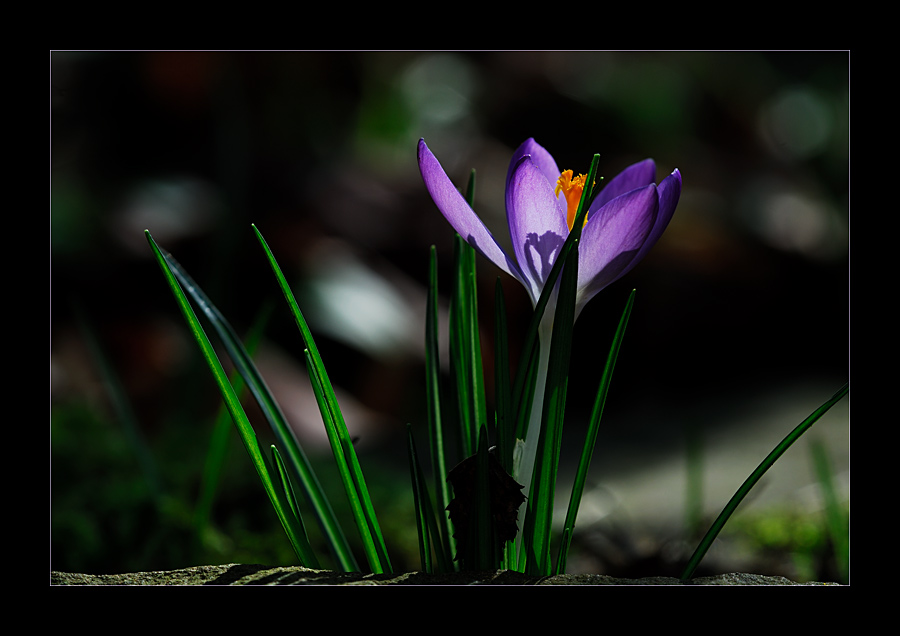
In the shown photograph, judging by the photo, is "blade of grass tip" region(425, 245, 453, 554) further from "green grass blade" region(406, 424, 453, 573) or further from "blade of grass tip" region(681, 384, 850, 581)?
"blade of grass tip" region(681, 384, 850, 581)

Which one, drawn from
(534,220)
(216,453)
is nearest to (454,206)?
(534,220)

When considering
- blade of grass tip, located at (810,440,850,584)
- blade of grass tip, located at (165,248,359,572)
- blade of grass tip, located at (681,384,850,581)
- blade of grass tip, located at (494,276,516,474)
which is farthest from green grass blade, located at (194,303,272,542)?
blade of grass tip, located at (810,440,850,584)

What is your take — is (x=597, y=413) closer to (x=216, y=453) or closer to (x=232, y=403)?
(x=232, y=403)

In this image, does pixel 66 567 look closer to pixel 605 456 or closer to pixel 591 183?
pixel 591 183

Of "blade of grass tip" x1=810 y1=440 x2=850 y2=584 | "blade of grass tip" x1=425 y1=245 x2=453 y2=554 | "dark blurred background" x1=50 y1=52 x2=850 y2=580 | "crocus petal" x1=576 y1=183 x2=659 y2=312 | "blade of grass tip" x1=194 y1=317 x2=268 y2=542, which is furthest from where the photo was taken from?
"dark blurred background" x1=50 y1=52 x2=850 y2=580

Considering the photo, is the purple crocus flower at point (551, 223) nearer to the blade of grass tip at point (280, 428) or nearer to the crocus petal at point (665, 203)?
the crocus petal at point (665, 203)
